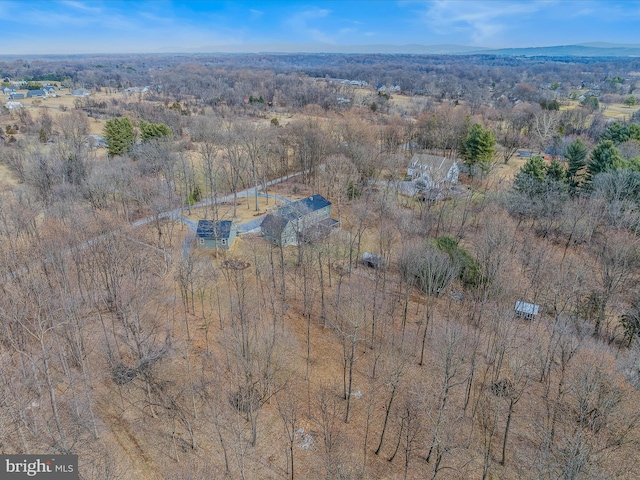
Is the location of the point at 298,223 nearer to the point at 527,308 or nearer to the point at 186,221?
the point at 186,221

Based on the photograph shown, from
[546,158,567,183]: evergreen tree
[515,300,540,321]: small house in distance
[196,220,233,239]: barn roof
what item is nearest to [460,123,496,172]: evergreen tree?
[546,158,567,183]: evergreen tree

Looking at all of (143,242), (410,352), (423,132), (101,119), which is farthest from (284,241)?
(101,119)

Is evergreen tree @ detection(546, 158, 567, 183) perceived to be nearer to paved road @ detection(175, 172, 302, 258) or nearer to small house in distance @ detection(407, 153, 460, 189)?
small house in distance @ detection(407, 153, 460, 189)

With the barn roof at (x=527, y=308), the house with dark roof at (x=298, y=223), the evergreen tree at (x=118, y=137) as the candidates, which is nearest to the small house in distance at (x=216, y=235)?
the house with dark roof at (x=298, y=223)

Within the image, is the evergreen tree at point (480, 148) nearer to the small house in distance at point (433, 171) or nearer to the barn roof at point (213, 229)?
the small house in distance at point (433, 171)

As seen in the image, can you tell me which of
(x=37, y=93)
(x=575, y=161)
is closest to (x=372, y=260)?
(x=575, y=161)

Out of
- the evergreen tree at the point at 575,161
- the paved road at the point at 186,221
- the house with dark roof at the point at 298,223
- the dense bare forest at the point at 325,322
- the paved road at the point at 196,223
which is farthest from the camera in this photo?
the evergreen tree at the point at 575,161
